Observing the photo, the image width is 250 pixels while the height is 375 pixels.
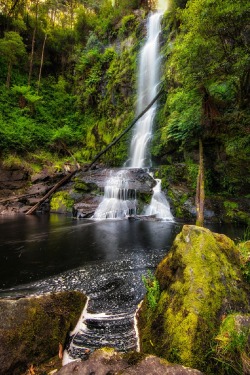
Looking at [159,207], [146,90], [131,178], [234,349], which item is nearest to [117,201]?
[131,178]

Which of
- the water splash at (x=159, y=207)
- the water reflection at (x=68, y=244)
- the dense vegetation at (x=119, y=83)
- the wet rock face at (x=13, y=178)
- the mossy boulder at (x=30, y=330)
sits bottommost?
the water reflection at (x=68, y=244)

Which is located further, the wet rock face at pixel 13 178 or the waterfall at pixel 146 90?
the waterfall at pixel 146 90

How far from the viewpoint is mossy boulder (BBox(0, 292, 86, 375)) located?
84.2 inches

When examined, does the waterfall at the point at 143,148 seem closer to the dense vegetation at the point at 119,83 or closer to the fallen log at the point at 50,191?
the dense vegetation at the point at 119,83

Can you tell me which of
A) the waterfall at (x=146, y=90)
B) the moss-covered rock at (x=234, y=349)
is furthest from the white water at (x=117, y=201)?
the moss-covered rock at (x=234, y=349)

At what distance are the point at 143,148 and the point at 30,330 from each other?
1716cm

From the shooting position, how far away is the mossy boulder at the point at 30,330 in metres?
2.14

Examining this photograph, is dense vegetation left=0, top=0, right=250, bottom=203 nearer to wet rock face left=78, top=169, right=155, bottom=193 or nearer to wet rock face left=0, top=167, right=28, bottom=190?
wet rock face left=78, top=169, right=155, bottom=193

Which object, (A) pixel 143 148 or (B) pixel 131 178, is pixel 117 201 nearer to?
(B) pixel 131 178

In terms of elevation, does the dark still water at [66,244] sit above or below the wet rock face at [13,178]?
below

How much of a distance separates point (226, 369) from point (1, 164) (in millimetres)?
18506

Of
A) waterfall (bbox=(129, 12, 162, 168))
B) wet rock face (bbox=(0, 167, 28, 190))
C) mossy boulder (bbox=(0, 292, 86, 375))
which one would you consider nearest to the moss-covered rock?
mossy boulder (bbox=(0, 292, 86, 375))

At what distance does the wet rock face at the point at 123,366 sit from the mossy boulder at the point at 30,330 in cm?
50

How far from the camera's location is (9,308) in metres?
2.46
